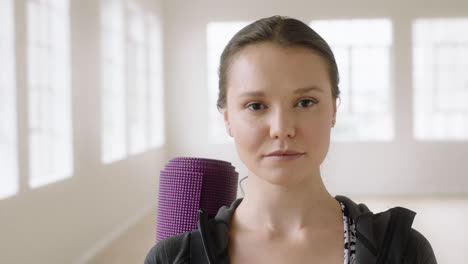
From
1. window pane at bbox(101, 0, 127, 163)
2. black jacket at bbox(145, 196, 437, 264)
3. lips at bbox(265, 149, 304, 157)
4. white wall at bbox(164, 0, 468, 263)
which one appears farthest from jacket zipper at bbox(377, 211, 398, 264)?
white wall at bbox(164, 0, 468, 263)

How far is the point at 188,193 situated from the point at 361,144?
791 cm

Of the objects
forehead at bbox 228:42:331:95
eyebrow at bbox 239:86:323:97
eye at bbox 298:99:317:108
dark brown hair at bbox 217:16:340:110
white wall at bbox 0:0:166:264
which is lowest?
white wall at bbox 0:0:166:264

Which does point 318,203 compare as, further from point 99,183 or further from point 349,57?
point 349,57

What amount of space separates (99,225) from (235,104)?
4.80m

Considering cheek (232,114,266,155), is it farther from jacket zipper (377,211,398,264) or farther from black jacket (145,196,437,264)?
jacket zipper (377,211,398,264)

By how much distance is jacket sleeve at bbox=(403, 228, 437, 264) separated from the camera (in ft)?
3.30

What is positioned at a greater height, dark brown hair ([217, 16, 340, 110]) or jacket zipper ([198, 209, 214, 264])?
dark brown hair ([217, 16, 340, 110])

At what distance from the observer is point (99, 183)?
18.5 ft

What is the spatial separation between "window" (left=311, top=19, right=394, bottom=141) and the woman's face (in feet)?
26.0

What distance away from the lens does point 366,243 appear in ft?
3.35

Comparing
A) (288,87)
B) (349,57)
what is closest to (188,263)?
(288,87)

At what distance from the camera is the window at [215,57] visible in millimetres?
9070

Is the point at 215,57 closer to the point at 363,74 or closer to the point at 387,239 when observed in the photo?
the point at 363,74

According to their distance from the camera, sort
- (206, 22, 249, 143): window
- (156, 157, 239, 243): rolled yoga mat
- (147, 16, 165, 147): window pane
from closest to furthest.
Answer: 1. (156, 157, 239, 243): rolled yoga mat
2. (147, 16, 165, 147): window pane
3. (206, 22, 249, 143): window
